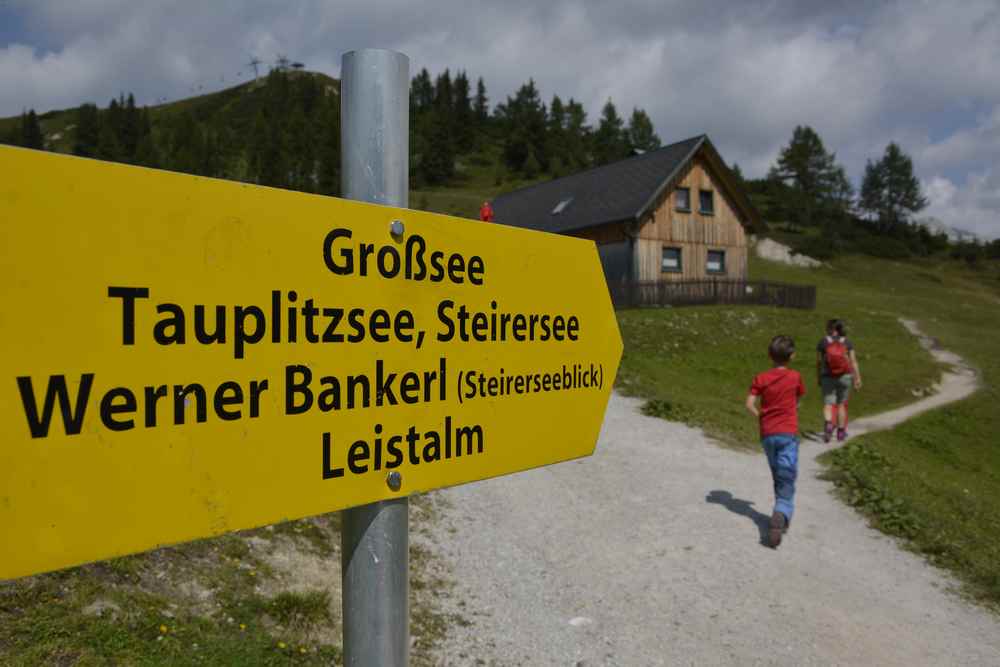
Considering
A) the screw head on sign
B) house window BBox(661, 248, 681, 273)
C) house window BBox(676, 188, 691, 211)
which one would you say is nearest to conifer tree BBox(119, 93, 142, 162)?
house window BBox(676, 188, 691, 211)

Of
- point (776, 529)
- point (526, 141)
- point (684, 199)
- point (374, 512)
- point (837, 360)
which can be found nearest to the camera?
point (374, 512)

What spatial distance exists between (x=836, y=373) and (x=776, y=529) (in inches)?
253

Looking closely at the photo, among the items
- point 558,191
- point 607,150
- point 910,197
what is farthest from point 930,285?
point 607,150

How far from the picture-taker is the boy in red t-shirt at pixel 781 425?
6.61m

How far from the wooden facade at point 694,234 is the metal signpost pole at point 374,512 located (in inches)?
1121

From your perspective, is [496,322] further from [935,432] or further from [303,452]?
[935,432]

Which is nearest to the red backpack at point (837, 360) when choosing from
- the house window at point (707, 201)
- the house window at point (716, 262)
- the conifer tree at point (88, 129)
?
the house window at point (716, 262)

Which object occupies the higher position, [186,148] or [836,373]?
[186,148]

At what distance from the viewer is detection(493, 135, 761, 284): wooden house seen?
29.8 meters

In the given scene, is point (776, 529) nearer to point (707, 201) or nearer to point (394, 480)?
point (394, 480)

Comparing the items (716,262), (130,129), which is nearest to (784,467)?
(716,262)

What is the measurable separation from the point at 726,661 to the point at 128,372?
4576mm

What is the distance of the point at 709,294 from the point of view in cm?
2905

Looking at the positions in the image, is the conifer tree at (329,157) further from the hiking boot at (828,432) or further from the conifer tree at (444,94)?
the hiking boot at (828,432)
